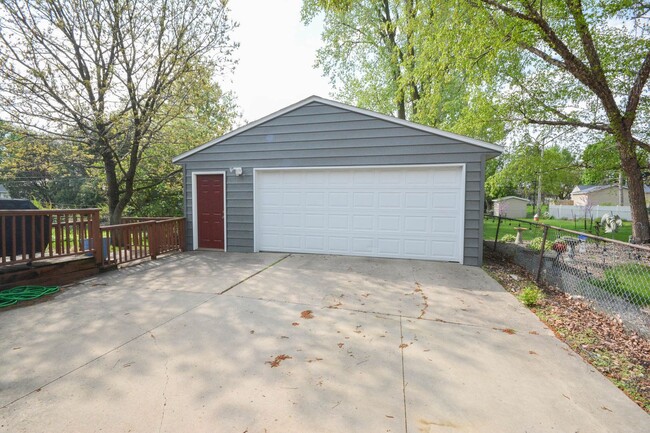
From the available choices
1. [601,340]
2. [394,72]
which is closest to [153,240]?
[601,340]

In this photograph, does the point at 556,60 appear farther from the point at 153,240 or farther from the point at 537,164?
the point at 153,240

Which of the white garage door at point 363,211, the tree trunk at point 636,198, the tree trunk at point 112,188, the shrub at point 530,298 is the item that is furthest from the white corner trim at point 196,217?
the tree trunk at point 636,198

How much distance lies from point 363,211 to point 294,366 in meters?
4.51

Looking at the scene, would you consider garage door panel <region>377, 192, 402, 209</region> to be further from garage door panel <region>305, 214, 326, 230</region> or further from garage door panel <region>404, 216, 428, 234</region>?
garage door panel <region>305, 214, 326, 230</region>

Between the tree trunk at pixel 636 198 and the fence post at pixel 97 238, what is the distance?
11720 mm

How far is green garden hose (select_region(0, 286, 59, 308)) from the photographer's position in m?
3.75

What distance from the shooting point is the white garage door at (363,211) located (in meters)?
6.16

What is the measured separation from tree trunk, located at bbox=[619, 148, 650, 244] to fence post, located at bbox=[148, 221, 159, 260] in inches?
448

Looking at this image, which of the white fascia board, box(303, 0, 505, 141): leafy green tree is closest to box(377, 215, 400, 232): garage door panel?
the white fascia board

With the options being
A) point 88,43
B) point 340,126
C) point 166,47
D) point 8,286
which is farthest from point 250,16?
point 8,286

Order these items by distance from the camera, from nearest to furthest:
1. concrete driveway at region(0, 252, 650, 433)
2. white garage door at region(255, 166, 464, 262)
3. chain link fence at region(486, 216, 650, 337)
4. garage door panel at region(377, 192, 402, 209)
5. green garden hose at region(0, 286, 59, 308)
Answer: concrete driveway at region(0, 252, 650, 433)
chain link fence at region(486, 216, 650, 337)
green garden hose at region(0, 286, 59, 308)
white garage door at region(255, 166, 464, 262)
garage door panel at region(377, 192, 402, 209)

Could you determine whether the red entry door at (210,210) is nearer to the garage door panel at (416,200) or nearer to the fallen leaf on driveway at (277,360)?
the garage door panel at (416,200)

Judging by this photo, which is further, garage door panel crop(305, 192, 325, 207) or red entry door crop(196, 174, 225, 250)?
red entry door crop(196, 174, 225, 250)

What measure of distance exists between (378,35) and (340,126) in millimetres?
9022
